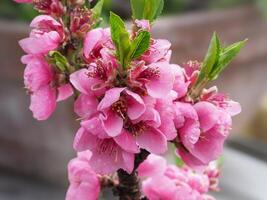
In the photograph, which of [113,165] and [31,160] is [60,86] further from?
[31,160]

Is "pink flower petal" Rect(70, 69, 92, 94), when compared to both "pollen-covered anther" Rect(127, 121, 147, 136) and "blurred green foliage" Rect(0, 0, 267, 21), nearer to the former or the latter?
"pollen-covered anther" Rect(127, 121, 147, 136)

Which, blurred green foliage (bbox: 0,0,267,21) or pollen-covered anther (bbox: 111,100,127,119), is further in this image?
blurred green foliage (bbox: 0,0,267,21)

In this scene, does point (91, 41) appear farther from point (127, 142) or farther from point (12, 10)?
point (12, 10)

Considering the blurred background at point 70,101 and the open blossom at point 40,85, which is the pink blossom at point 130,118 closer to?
the open blossom at point 40,85

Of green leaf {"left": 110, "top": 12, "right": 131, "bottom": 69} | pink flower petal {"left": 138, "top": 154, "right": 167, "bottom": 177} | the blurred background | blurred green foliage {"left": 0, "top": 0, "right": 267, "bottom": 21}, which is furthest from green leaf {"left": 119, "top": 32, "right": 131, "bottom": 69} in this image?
blurred green foliage {"left": 0, "top": 0, "right": 267, "bottom": 21}

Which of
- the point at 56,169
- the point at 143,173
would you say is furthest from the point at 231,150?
the point at 143,173
